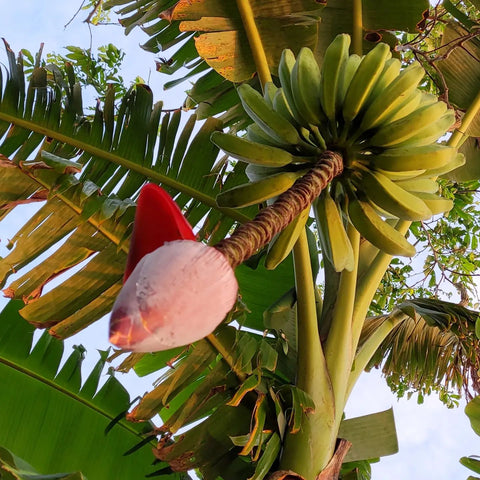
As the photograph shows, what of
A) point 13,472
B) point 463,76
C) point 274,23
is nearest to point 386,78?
point 274,23

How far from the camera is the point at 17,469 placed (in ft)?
2.46

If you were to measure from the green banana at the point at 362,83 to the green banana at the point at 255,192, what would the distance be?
14cm

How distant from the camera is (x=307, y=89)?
2.83 ft

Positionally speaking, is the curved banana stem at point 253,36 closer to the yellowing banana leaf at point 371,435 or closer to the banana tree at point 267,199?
the banana tree at point 267,199

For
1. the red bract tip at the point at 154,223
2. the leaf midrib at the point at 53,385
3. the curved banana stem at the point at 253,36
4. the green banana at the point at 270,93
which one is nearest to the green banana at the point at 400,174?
the green banana at the point at 270,93

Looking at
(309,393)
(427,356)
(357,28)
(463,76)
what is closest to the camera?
(309,393)

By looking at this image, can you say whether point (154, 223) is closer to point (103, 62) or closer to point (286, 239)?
point (286, 239)

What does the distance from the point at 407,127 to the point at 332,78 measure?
14 cm

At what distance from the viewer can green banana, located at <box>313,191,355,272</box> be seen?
78 centimetres

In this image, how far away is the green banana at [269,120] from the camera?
2.73 feet

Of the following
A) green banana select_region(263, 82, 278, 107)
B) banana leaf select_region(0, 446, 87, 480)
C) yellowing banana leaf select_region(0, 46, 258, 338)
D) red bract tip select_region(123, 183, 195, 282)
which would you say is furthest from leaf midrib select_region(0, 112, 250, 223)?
red bract tip select_region(123, 183, 195, 282)

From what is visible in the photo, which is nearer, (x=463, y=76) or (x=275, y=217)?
(x=275, y=217)

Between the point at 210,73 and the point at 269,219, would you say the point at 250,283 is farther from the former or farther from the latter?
the point at 269,219

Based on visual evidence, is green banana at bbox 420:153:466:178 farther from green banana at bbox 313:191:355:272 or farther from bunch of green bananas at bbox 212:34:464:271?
green banana at bbox 313:191:355:272
